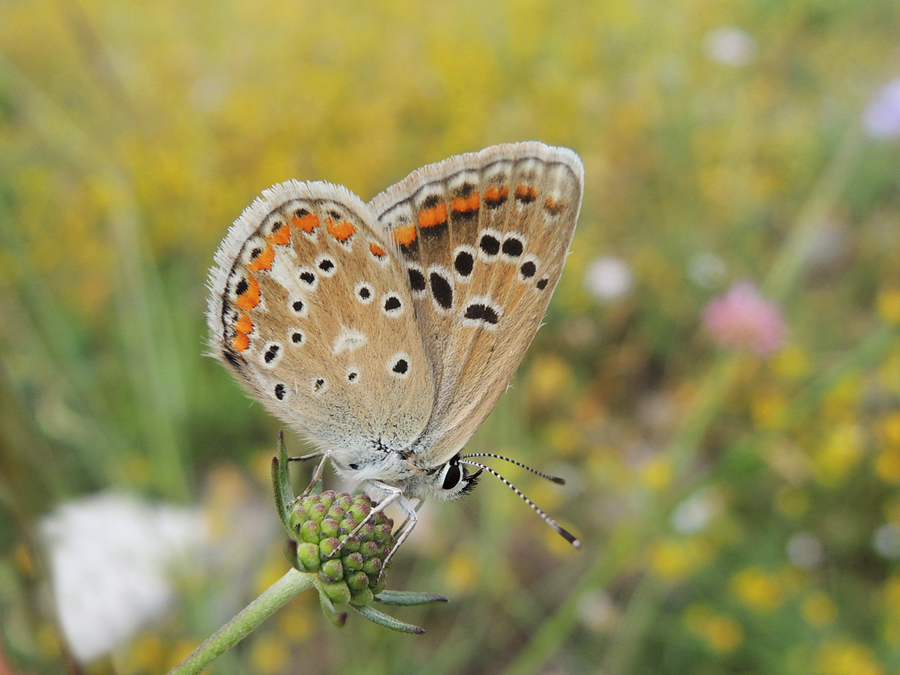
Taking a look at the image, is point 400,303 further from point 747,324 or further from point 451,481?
point 747,324

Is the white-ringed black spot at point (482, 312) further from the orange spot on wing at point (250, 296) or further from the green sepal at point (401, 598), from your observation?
the green sepal at point (401, 598)

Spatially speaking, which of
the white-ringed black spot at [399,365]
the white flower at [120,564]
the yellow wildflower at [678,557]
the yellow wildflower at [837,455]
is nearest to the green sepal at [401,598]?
the white-ringed black spot at [399,365]

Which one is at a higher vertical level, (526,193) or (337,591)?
(526,193)

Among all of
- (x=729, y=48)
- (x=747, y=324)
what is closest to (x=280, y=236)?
(x=747, y=324)

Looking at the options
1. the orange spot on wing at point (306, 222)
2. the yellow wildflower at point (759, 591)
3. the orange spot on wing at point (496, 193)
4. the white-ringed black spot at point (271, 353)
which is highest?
the orange spot on wing at point (496, 193)

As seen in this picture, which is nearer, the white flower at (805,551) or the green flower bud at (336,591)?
the green flower bud at (336,591)

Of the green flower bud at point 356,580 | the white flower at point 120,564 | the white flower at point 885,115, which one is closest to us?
A: the green flower bud at point 356,580

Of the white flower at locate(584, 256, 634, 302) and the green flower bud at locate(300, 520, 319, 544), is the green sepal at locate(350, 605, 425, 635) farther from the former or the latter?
the white flower at locate(584, 256, 634, 302)

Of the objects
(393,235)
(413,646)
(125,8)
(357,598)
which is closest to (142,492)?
(413,646)
